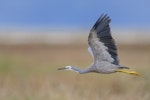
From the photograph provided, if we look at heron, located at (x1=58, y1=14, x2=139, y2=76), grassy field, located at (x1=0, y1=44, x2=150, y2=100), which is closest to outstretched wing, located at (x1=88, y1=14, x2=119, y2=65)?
heron, located at (x1=58, y1=14, x2=139, y2=76)

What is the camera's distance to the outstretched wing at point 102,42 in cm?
1199

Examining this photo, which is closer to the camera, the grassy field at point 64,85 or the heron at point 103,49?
the heron at point 103,49

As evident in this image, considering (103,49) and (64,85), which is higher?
(103,49)

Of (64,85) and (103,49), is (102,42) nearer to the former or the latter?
(103,49)

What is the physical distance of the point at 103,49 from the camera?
474 inches

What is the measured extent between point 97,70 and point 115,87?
13.6 ft

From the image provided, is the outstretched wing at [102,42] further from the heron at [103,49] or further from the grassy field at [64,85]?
the grassy field at [64,85]

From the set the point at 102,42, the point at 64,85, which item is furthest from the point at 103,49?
the point at 64,85

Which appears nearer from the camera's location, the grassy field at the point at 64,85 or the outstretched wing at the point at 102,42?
the outstretched wing at the point at 102,42

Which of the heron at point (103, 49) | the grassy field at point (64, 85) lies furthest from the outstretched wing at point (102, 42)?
the grassy field at point (64, 85)

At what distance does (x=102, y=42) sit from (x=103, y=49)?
→ 0.32 feet

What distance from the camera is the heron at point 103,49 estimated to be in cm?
1197

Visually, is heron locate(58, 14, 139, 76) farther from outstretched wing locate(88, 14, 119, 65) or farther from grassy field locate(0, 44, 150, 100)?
grassy field locate(0, 44, 150, 100)

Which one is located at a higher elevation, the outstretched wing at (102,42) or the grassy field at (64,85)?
the outstretched wing at (102,42)
